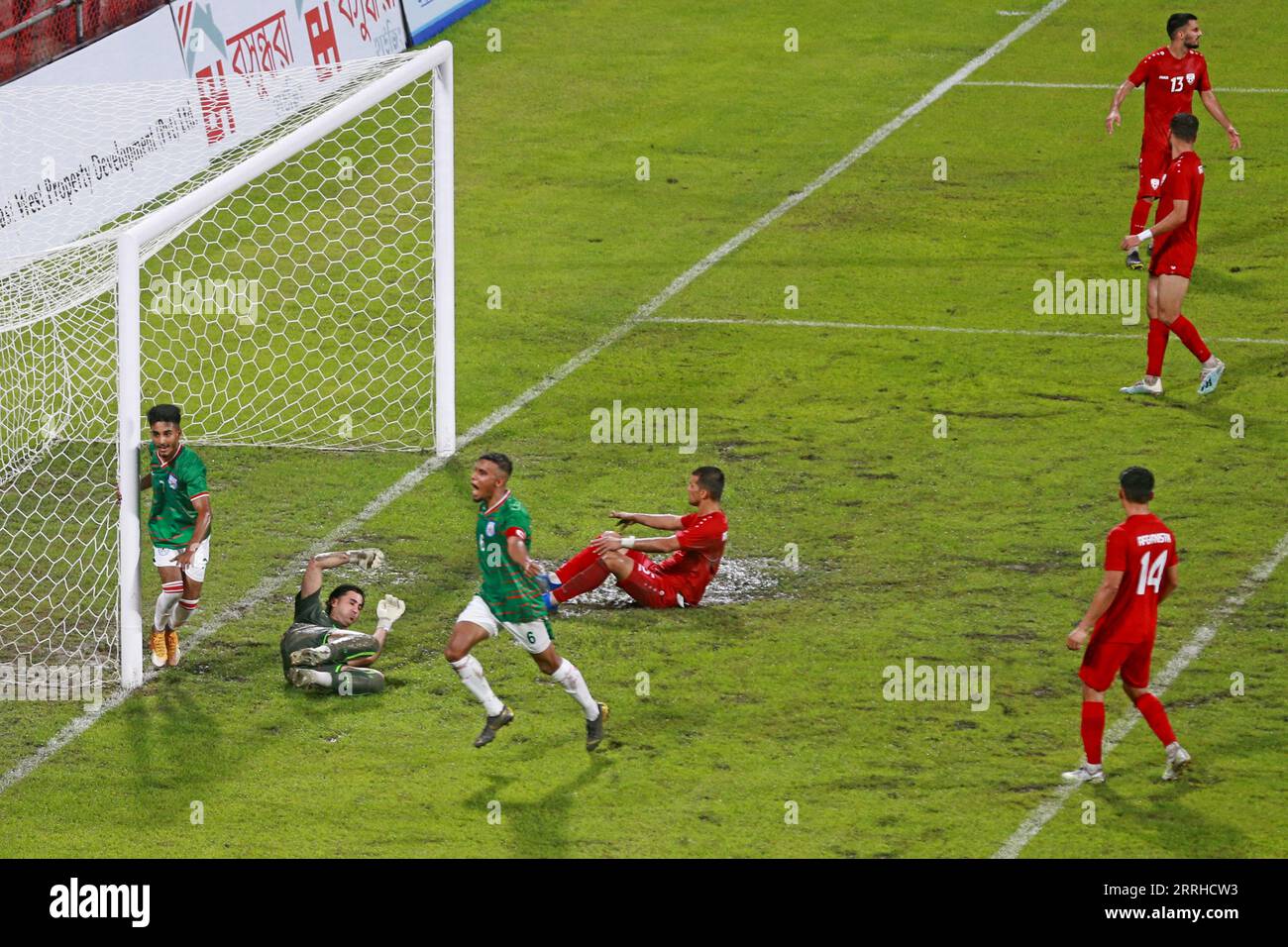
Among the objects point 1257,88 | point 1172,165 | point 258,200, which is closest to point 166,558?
point 1172,165

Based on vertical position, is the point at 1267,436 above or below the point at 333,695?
above

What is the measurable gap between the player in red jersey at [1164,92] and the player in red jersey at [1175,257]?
212 centimetres

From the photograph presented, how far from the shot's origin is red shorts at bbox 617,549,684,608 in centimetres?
1203

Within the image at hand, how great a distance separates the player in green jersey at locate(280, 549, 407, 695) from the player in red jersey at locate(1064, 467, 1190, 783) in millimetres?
3858

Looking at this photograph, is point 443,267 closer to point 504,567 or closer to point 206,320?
point 206,320

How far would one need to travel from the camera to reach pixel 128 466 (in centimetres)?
1110

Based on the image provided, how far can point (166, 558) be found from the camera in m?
11.2

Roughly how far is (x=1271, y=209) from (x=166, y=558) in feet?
41.7

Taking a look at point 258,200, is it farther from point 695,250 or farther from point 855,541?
point 855,541

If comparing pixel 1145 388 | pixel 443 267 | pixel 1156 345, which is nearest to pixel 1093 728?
pixel 1156 345

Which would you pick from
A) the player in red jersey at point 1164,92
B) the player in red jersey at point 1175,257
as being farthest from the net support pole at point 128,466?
the player in red jersey at point 1164,92

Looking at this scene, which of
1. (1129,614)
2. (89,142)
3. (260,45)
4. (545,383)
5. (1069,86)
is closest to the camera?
(1129,614)

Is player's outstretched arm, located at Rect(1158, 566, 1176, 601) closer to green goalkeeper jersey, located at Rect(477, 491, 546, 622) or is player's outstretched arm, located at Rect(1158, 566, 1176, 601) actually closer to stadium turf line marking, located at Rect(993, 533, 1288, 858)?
stadium turf line marking, located at Rect(993, 533, 1288, 858)

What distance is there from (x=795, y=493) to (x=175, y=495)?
4624 millimetres
